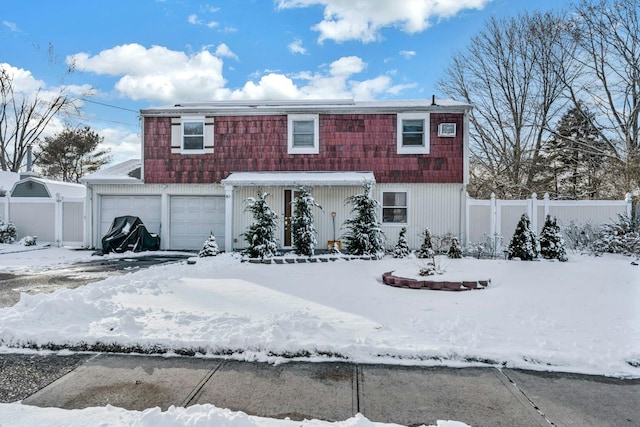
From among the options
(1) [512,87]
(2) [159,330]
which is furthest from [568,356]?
(1) [512,87]

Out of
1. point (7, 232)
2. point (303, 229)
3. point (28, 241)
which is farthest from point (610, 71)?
point (7, 232)

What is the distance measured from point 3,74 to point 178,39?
17157 mm

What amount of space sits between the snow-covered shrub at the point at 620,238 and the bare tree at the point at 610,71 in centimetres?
647

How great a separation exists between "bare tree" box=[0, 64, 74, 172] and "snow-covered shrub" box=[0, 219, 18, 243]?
15241mm

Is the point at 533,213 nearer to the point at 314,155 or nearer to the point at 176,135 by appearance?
the point at 314,155

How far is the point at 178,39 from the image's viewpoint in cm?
1543

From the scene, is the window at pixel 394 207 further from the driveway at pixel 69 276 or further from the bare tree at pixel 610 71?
the bare tree at pixel 610 71

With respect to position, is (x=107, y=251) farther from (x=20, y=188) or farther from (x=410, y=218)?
(x=410, y=218)

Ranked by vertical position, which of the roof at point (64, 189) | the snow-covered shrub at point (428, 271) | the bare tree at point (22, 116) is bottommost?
the snow-covered shrub at point (428, 271)

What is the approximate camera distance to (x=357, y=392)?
A: 3.02 m

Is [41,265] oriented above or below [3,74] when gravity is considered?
below

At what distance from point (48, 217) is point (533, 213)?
17153mm

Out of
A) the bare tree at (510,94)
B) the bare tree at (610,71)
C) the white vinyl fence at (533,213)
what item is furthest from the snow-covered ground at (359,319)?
the bare tree at (510,94)

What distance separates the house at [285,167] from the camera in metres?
12.8
